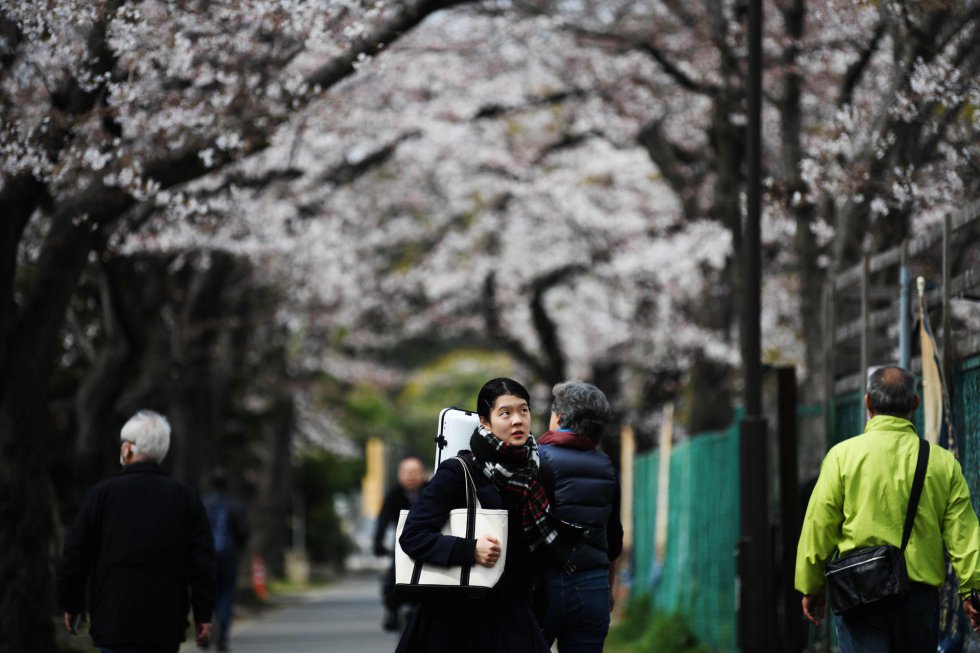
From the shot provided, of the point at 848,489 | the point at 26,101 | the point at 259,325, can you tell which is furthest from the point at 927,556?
the point at 259,325

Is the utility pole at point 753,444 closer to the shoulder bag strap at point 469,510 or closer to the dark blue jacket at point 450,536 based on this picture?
the dark blue jacket at point 450,536

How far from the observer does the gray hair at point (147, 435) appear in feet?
25.5

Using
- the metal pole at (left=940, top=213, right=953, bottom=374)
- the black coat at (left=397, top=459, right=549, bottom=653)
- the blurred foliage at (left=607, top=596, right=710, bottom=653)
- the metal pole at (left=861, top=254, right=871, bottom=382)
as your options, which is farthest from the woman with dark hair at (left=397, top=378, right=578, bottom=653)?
the blurred foliage at (left=607, top=596, right=710, bottom=653)

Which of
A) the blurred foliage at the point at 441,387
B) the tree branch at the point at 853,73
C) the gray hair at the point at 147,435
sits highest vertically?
the blurred foliage at the point at 441,387

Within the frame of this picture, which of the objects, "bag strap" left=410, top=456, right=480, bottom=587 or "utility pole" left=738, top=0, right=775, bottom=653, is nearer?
"bag strap" left=410, top=456, right=480, bottom=587

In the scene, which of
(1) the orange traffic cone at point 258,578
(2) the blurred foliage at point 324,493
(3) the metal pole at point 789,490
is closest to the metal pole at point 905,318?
(3) the metal pole at point 789,490

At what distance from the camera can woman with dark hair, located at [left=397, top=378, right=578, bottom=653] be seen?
5941 millimetres

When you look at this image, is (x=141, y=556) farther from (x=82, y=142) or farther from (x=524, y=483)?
(x=82, y=142)

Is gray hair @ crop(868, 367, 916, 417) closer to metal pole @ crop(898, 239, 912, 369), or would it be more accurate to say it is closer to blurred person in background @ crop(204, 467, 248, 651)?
metal pole @ crop(898, 239, 912, 369)

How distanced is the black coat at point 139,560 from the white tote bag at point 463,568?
2.05m

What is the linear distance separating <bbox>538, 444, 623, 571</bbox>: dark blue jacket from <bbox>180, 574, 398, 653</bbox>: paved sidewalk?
8.82 m

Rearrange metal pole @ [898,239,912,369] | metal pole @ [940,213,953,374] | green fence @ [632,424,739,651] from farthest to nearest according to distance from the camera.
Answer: green fence @ [632,424,739,651]
metal pole @ [898,239,912,369]
metal pole @ [940,213,953,374]

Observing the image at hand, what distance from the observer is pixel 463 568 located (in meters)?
5.84

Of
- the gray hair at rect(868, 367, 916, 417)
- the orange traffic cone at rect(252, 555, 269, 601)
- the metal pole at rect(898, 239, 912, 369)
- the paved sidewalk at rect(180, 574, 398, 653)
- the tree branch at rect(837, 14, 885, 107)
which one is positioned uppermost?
the tree branch at rect(837, 14, 885, 107)
